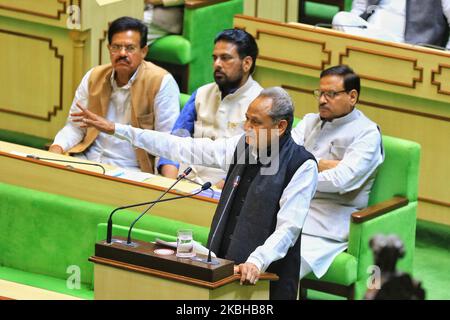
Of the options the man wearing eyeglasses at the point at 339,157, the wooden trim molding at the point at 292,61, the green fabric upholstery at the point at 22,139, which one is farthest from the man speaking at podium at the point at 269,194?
the green fabric upholstery at the point at 22,139

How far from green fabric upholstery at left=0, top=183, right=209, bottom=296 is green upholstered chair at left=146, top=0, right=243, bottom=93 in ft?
8.23

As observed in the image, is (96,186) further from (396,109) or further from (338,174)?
(396,109)

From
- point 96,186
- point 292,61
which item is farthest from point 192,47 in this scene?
point 96,186

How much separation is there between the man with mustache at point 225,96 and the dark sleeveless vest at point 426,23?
1.48m

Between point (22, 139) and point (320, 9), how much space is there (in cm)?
207

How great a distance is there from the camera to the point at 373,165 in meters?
4.77

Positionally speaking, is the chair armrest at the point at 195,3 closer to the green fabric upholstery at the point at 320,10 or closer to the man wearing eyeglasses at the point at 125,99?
the green fabric upholstery at the point at 320,10

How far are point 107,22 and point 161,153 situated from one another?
2212mm

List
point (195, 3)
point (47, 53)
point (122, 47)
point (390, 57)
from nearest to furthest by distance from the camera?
point (122, 47)
point (390, 57)
point (47, 53)
point (195, 3)

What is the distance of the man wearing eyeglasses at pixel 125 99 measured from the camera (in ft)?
17.5

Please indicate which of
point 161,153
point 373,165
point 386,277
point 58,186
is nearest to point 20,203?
point 58,186

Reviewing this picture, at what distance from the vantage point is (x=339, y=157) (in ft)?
16.0

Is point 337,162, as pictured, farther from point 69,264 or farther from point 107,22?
point 107,22

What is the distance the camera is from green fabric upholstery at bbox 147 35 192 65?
695cm
